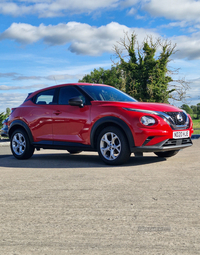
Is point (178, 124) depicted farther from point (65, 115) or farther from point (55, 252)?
point (55, 252)

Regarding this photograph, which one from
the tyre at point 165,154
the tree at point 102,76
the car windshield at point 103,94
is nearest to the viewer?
the car windshield at point 103,94

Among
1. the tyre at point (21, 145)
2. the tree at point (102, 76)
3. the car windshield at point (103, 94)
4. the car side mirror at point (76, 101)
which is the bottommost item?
the tyre at point (21, 145)

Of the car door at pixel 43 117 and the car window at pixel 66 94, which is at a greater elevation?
the car window at pixel 66 94

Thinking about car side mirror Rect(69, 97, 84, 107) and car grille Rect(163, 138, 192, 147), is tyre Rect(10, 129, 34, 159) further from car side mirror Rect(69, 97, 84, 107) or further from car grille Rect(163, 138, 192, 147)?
car grille Rect(163, 138, 192, 147)

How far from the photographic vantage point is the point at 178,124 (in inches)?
274

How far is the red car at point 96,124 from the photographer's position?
6.56 metres

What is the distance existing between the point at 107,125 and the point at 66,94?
1.41m

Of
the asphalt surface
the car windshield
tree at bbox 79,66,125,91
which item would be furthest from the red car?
tree at bbox 79,66,125,91

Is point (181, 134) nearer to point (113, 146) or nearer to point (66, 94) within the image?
point (113, 146)

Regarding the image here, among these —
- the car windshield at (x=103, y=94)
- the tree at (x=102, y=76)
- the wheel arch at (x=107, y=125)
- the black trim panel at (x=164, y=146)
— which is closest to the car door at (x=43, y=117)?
the car windshield at (x=103, y=94)

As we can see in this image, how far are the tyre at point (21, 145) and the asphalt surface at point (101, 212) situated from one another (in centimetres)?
204

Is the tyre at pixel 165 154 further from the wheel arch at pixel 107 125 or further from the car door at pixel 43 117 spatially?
the car door at pixel 43 117

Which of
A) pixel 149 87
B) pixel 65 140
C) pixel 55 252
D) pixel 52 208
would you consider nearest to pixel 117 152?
pixel 65 140

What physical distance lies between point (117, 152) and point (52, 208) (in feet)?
10.6
